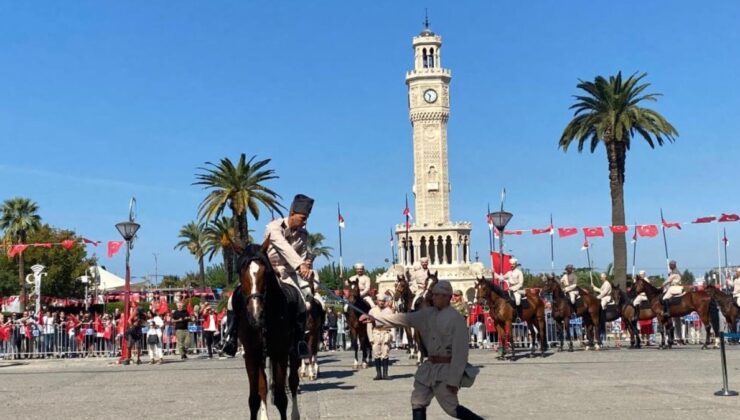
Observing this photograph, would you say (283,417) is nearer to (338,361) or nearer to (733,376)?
(733,376)

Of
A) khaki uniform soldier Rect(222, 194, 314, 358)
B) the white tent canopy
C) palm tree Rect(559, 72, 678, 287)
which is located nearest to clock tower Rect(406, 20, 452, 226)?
the white tent canopy

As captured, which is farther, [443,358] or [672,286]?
[672,286]

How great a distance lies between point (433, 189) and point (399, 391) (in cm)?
8911

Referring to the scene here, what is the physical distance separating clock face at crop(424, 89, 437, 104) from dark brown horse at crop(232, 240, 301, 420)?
312 ft

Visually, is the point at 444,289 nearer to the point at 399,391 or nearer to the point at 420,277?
the point at 399,391

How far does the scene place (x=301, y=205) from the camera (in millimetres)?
10648

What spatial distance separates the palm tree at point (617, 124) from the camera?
4488 centimetres

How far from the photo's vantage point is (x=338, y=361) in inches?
992

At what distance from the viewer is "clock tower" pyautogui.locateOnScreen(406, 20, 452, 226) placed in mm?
102875

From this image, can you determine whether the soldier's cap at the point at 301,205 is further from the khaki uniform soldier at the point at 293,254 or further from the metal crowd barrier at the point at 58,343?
the metal crowd barrier at the point at 58,343

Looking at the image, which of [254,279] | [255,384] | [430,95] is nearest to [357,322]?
[255,384]

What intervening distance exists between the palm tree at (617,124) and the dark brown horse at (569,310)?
17949 mm

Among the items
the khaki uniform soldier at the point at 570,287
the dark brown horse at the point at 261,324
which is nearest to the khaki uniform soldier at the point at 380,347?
the dark brown horse at the point at 261,324

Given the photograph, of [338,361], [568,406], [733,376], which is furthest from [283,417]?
[338,361]
